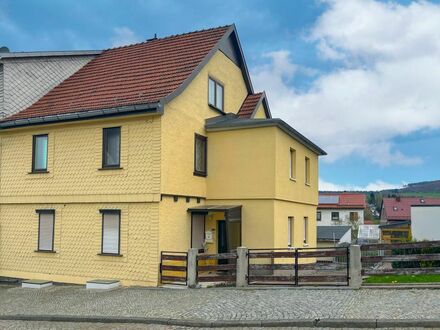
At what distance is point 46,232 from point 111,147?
4.16m

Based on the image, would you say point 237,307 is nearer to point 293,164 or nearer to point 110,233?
point 110,233

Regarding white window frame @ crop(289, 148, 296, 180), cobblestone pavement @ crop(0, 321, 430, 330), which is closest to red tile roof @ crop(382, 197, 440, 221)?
white window frame @ crop(289, 148, 296, 180)

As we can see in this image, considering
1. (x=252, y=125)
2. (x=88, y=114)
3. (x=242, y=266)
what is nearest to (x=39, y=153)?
(x=88, y=114)

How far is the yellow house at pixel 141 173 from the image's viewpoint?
15.9m

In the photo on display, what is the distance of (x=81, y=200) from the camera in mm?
16984

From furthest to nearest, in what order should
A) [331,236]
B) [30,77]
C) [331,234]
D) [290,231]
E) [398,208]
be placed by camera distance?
[398,208], [331,234], [331,236], [30,77], [290,231]

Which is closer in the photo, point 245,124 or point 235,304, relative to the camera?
point 235,304

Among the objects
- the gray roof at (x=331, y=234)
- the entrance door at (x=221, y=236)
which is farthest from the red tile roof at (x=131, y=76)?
the gray roof at (x=331, y=234)

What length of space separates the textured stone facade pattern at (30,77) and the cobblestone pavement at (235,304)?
795cm

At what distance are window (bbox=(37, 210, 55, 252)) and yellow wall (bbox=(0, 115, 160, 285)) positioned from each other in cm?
20

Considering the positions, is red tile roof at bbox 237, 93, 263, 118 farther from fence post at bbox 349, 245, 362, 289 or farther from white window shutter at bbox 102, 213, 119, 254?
fence post at bbox 349, 245, 362, 289

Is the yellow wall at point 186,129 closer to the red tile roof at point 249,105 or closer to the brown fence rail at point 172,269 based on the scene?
the red tile roof at point 249,105

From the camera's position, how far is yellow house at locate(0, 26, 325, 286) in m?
15.9

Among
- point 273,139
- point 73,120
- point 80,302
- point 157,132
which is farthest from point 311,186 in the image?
point 80,302
